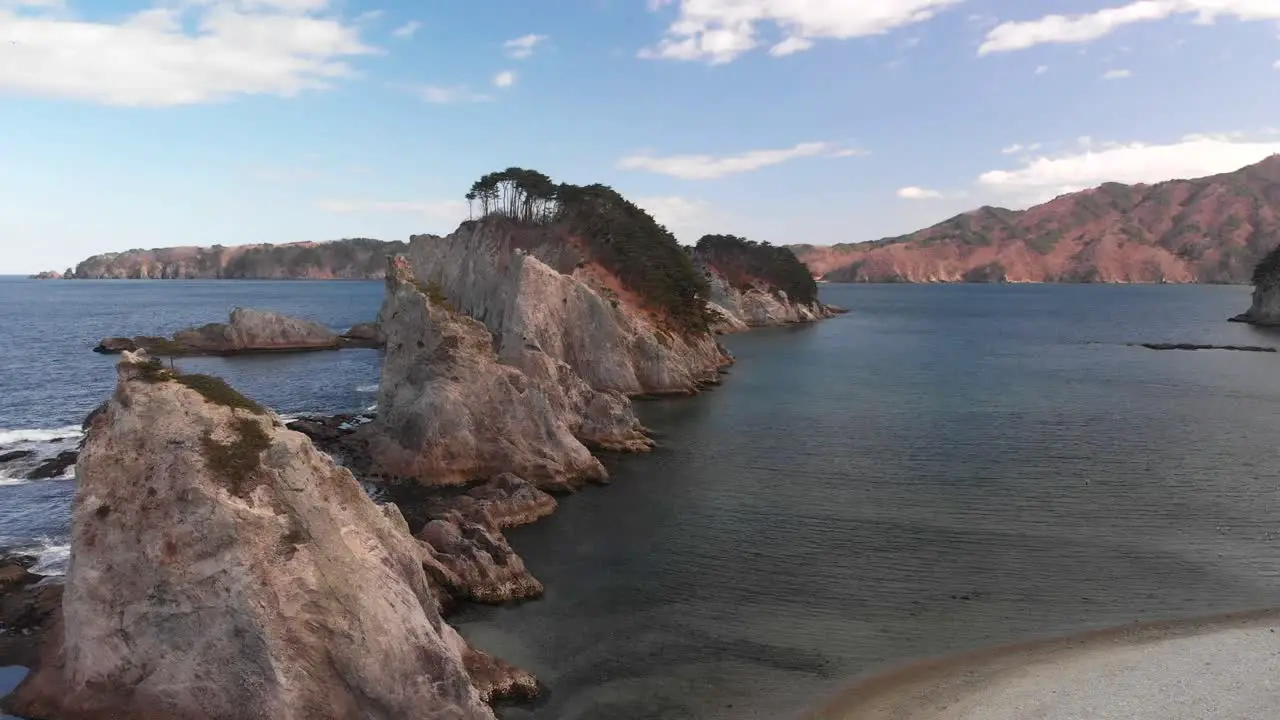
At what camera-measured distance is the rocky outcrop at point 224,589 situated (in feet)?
59.6

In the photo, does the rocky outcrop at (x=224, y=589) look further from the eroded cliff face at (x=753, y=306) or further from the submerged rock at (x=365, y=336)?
the eroded cliff face at (x=753, y=306)

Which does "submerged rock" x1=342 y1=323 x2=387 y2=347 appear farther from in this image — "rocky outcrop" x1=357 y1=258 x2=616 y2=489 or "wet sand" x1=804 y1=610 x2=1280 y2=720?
"wet sand" x1=804 y1=610 x2=1280 y2=720

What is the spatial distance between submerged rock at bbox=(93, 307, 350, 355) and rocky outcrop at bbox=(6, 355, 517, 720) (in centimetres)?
8552

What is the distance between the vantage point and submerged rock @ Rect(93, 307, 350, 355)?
97.8 m

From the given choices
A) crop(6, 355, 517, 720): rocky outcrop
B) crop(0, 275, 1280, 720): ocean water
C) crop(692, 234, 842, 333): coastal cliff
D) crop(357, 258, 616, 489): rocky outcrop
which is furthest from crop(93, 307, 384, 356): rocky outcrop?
crop(6, 355, 517, 720): rocky outcrop

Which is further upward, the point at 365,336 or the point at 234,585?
the point at 365,336

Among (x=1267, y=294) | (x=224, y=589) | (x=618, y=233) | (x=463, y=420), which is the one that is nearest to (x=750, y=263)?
(x=618, y=233)

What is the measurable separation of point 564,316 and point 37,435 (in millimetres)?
37591

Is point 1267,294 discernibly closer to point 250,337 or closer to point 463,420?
point 463,420

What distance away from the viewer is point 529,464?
138 ft

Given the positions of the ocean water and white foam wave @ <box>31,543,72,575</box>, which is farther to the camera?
white foam wave @ <box>31,543,72,575</box>

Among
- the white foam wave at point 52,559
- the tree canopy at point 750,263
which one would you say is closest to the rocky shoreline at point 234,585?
Answer: the white foam wave at point 52,559

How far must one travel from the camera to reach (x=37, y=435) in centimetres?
5175

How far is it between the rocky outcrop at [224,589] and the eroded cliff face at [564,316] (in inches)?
1222
